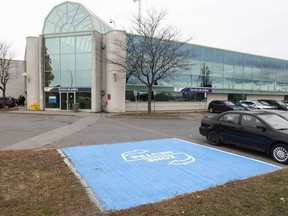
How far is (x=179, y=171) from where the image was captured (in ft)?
21.8

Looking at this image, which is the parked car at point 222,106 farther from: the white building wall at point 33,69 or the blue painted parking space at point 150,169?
the blue painted parking space at point 150,169

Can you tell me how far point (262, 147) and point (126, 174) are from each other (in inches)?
182

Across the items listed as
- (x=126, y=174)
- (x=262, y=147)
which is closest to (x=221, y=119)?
(x=262, y=147)

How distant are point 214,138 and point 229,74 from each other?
30624 millimetres

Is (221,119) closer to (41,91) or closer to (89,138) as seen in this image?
(89,138)

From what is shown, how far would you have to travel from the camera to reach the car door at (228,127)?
9.57 metres

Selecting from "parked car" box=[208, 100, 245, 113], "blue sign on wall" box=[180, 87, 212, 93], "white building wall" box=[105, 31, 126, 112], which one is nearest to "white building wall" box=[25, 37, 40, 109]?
"white building wall" box=[105, 31, 126, 112]

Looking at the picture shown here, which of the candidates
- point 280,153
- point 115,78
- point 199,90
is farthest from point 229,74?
point 280,153

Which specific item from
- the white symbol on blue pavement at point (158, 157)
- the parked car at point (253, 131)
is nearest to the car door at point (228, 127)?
the parked car at point (253, 131)

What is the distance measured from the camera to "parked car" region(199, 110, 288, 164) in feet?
26.4

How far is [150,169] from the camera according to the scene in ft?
22.2

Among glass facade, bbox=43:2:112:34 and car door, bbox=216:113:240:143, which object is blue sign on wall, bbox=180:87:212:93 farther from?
car door, bbox=216:113:240:143

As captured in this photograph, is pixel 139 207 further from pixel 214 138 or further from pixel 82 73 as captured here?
pixel 82 73

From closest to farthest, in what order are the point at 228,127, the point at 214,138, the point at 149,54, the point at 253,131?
1. the point at 253,131
2. the point at 228,127
3. the point at 214,138
4. the point at 149,54
